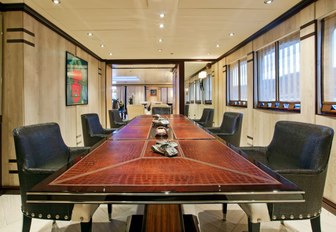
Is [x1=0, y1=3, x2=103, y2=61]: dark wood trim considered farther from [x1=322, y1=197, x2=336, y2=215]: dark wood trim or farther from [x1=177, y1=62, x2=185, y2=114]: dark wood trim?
[x1=322, y1=197, x2=336, y2=215]: dark wood trim

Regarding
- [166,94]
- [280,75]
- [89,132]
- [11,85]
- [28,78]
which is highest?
[166,94]

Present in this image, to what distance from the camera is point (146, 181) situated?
1099 mm

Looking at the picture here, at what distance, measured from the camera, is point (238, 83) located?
6301mm

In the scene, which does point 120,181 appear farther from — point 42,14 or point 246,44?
point 246,44

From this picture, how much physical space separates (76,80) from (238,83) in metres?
4.10

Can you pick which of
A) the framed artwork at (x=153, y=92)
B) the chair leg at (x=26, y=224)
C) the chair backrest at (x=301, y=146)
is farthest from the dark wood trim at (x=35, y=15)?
the framed artwork at (x=153, y=92)

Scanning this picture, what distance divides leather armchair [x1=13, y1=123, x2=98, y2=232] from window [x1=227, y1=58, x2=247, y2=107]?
469cm

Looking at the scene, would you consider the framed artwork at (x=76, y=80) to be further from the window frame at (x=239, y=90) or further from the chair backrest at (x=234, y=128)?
the window frame at (x=239, y=90)

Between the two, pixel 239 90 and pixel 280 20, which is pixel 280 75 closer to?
pixel 280 20

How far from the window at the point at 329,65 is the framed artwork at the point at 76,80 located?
4.49m

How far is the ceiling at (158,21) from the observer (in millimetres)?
3322

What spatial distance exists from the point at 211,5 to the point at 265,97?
235cm

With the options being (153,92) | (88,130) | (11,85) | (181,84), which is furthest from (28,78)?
(153,92)

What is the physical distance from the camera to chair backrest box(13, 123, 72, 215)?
1.60 metres
